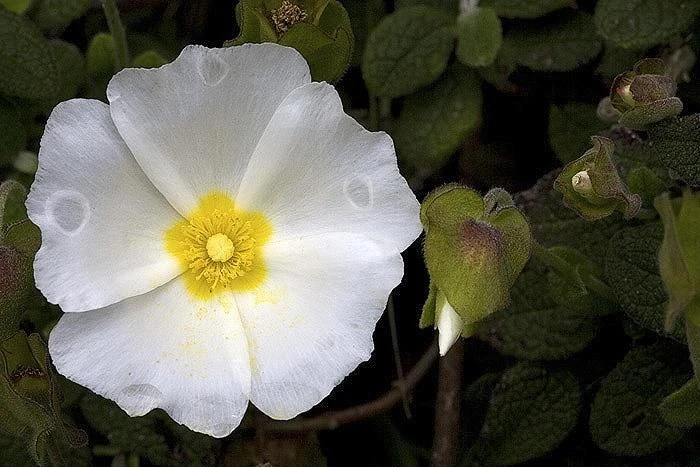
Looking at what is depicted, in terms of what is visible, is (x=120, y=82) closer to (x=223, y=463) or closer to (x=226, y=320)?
(x=226, y=320)

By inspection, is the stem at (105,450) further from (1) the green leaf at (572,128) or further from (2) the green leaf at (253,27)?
(1) the green leaf at (572,128)

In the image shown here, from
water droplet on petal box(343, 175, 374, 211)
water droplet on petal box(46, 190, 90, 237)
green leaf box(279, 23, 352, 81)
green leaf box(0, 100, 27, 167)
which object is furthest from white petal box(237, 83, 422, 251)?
green leaf box(0, 100, 27, 167)

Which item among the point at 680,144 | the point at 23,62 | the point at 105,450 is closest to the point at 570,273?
the point at 680,144

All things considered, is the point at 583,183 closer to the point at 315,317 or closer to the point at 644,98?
the point at 644,98

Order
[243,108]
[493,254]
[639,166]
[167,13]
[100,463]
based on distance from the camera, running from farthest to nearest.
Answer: [167,13], [100,463], [639,166], [243,108], [493,254]

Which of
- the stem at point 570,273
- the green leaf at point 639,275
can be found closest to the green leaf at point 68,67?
the stem at point 570,273

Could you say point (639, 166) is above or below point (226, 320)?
below

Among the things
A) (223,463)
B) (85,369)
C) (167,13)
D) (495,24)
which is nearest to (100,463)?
(223,463)
